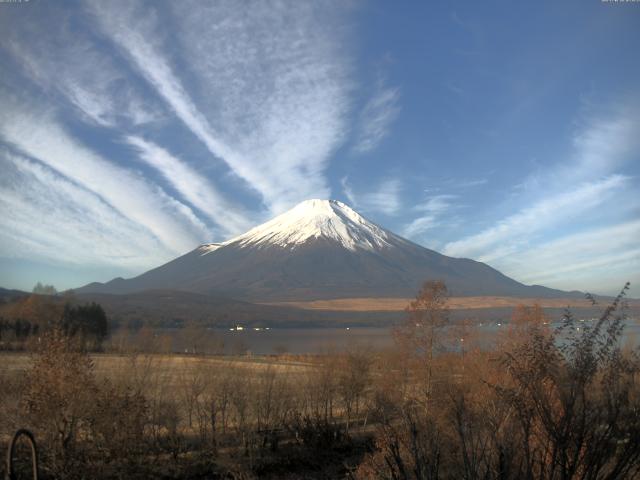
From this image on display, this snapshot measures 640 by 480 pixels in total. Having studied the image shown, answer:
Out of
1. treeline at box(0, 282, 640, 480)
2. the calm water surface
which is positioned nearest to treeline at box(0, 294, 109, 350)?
the calm water surface

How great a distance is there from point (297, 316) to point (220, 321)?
32628mm

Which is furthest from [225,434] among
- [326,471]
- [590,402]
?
[590,402]

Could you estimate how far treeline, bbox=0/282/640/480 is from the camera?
16.5 feet

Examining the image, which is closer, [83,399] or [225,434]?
[83,399]

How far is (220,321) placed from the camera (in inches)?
6186

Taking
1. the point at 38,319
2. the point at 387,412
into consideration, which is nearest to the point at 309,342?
the point at 38,319

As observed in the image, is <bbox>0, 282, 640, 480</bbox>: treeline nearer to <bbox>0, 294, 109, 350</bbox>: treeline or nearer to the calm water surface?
the calm water surface

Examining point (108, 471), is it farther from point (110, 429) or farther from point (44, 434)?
point (44, 434)

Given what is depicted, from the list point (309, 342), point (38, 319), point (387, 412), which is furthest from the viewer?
point (309, 342)

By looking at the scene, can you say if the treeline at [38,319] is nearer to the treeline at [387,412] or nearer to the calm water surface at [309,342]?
the calm water surface at [309,342]

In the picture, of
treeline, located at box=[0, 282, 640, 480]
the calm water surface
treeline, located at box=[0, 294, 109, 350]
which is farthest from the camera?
treeline, located at box=[0, 294, 109, 350]

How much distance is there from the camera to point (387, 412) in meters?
19.5

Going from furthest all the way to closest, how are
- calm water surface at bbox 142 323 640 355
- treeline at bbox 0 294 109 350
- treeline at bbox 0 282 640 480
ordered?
treeline at bbox 0 294 109 350
calm water surface at bbox 142 323 640 355
treeline at bbox 0 282 640 480

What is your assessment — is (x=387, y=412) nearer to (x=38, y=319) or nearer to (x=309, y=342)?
(x=38, y=319)
